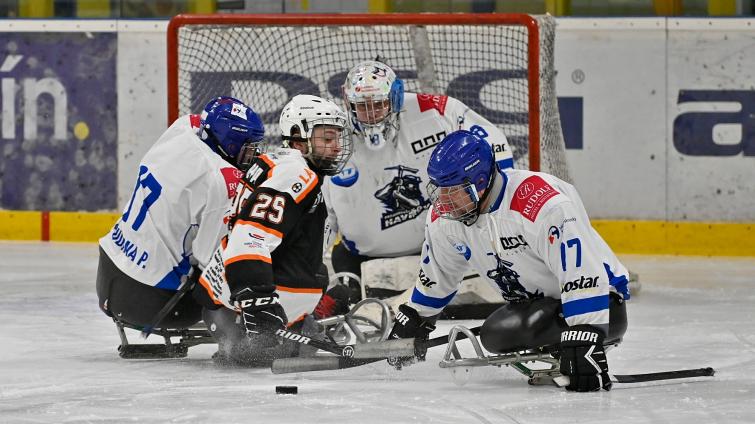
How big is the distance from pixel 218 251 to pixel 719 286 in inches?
112

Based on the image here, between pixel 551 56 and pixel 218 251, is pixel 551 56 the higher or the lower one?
the higher one

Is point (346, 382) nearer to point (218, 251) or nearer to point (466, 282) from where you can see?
point (218, 251)

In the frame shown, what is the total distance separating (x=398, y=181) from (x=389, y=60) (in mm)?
1214

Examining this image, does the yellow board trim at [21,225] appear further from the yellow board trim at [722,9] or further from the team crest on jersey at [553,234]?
the team crest on jersey at [553,234]

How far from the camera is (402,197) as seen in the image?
5527 millimetres

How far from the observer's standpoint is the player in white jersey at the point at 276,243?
151 inches

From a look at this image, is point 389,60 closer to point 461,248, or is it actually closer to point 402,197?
point 402,197

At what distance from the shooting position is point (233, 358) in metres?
4.19

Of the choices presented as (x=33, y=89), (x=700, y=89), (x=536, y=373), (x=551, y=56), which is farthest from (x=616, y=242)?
(x=536, y=373)

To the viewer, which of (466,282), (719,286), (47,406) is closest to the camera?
(47,406)

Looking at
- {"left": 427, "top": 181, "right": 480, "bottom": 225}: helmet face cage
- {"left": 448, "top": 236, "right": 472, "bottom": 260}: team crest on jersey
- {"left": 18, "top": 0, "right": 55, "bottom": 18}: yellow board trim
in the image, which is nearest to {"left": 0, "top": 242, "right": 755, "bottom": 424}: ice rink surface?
{"left": 448, "top": 236, "right": 472, "bottom": 260}: team crest on jersey

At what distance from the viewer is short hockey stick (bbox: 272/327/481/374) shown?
3.92 metres

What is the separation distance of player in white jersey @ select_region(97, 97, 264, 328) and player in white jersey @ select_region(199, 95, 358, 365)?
16 centimetres

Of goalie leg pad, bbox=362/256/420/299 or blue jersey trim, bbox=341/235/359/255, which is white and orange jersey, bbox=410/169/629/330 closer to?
goalie leg pad, bbox=362/256/420/299
